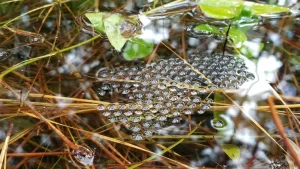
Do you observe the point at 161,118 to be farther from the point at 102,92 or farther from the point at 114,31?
the point at 114,31

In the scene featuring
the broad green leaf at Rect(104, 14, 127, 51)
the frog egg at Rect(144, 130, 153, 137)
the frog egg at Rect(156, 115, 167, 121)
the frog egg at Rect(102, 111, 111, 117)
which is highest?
the broad green leaf at Rect(104, 14, 127, 51)

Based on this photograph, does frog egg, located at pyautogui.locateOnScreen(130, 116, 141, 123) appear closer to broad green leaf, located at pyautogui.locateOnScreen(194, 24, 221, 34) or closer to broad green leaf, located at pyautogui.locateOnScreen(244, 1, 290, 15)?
broad green leaf, located at pyautogui.locateOnScreen(194, 24, 221, 34)

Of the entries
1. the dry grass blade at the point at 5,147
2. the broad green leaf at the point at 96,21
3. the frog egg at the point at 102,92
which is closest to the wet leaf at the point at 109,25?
the broad green leaf at the point at 96,21

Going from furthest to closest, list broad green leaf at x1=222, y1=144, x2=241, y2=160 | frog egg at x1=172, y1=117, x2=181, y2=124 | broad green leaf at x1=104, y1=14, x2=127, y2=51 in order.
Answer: broad green leaf at x1=104, y1=14, x2=127, y2=51 → frog egg at x1=172, y1=117, x2=181, y2=124 → broad green leaf at x1=222, y1=144, x2=241, y2=160

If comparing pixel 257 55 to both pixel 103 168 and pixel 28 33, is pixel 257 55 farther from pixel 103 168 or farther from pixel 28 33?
pixel 28 33

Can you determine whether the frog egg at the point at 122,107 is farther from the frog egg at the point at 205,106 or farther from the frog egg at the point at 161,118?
the frog egg at the point at 205,106

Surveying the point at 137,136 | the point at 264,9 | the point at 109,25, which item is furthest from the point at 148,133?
the point at 264,9

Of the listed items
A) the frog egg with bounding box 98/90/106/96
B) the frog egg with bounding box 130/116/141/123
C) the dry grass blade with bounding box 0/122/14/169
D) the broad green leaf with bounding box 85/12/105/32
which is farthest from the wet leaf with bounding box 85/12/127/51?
the dry grass blade with bounding box 0/122/14/169

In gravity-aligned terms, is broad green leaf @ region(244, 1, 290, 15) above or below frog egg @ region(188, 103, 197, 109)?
above
